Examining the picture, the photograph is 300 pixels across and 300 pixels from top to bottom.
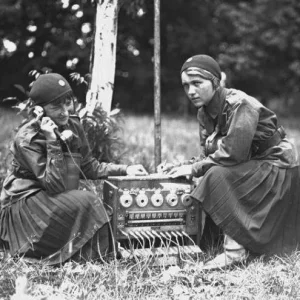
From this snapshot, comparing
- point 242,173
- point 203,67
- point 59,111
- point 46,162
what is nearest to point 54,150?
point 46,162

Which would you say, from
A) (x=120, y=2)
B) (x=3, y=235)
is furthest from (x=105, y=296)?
(x=120, y=2)

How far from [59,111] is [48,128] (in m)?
0.22

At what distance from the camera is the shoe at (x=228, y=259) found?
13.4 feet

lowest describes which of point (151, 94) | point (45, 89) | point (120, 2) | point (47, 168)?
point (151, 94)

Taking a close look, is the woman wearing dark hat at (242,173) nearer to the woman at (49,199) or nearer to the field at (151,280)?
the field at (151,280)

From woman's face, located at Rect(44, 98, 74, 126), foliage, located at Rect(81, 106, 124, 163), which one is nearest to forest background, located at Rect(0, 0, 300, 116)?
foliage, located at Rect(81, 106, 124, 163)

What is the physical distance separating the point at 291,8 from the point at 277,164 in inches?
549

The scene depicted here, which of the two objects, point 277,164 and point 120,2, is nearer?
point 277,164

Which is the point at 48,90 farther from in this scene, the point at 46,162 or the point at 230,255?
the point at 230,255

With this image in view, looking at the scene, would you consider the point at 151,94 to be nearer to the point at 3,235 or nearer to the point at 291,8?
the point at 291,8

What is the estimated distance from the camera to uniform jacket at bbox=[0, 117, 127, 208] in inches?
Answer: 156

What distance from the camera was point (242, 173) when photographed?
4184mm

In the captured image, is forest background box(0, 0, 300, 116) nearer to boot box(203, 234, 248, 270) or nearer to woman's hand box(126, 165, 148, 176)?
woman's hand box(126, 165, 148, 176)

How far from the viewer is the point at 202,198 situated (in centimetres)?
412
